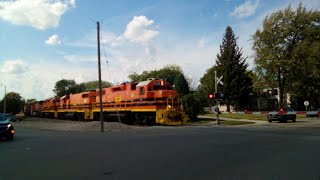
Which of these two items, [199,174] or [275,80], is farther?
[275,80]

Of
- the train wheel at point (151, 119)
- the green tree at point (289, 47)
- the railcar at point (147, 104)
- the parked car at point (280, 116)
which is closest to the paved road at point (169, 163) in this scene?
the railcar at point (147, 104)

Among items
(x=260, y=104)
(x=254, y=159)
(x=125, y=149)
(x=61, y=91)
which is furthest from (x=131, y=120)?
(x=61, y=91)

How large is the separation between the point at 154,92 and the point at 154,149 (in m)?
18.8

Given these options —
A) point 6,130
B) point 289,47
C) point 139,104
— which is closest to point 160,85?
point 139,104

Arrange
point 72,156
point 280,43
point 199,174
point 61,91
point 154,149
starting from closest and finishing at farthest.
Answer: point 199,174 < point 72,156 < point 154,149 < point 280,43 < point 61,91

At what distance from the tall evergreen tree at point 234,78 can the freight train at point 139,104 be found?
3538 centimetres

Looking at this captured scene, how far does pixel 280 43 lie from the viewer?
61500 mm

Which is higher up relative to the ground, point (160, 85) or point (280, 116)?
point (160, 85)

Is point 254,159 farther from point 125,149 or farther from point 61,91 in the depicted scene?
point 61,91

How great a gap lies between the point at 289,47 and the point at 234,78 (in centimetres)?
1364

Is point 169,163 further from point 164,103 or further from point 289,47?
point 289,47

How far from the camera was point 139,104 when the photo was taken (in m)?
32.7

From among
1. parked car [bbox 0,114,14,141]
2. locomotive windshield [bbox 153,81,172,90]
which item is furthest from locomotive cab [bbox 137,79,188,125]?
parked car [bbox 0,114,14,141]

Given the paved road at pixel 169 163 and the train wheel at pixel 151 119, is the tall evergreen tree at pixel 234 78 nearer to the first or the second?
the train wheel at pixel 151 119
